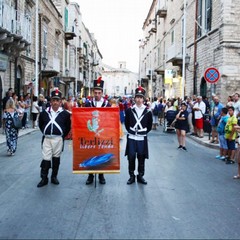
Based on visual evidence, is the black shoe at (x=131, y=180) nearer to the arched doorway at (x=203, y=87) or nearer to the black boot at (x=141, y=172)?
the black boot at (x=141, y=172)

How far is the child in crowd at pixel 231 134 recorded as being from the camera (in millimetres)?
10914

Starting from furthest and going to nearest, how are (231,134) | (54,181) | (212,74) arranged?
(212,74), (231,134), (54,181)

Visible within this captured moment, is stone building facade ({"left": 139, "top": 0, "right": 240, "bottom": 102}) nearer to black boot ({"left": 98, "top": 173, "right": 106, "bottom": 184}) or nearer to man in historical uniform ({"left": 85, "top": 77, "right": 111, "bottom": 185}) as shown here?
man in historical uniform ({"left": 85, "top": 77, "right": 111, "bottom": 185})

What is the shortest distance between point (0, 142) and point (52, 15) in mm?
23016

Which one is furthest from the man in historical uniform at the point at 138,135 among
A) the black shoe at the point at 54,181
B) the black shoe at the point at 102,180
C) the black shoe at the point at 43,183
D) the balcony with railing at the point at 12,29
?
the balcony with railing at the point at 12,29

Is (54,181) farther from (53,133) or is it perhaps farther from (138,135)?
(138,135)

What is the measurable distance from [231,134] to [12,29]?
13978 mm

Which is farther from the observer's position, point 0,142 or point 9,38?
point 9,38

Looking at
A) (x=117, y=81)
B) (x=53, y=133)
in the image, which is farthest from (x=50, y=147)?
(x=117, y=81)

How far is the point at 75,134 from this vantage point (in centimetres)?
761

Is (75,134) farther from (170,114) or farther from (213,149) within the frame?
(170,114)

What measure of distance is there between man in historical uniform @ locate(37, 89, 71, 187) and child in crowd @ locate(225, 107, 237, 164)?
193 inches

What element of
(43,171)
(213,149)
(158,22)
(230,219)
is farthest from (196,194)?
(158,22)

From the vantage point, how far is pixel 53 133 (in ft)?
25.7
